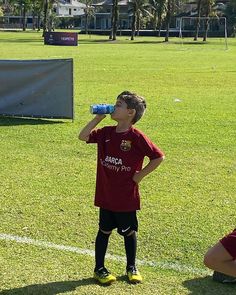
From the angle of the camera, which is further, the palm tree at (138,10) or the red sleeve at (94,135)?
the palm tree at (138,10)

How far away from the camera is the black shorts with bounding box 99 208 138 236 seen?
4379mm

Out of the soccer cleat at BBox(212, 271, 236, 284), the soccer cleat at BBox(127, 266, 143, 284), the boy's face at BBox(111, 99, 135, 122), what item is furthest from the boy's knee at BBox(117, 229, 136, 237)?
the boy's face at BBox(111, 99, 135, 122)

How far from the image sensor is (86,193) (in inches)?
267

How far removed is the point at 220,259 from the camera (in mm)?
3611

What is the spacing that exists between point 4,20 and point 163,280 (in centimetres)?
14737

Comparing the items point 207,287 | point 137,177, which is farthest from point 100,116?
point 207,287

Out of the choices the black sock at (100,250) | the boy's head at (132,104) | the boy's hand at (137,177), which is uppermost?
the boy's head at (132,104)

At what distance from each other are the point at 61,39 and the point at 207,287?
50.7 m

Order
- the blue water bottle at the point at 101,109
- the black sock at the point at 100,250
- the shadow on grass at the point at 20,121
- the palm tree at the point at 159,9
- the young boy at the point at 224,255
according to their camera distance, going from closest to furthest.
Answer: the young boy at the point at 224,255
the blue water bottle at the point at 101,109
the black sock at the point at 100,250
the shadow on grass at the point at 20,121
the palm tree at the point at 159,9

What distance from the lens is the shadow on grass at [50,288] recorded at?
427 centimetres

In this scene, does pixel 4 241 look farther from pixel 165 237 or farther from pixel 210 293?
pixel 210 293

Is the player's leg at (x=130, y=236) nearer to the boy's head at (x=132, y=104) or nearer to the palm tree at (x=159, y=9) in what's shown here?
the boy's head at (x=132, y=104)

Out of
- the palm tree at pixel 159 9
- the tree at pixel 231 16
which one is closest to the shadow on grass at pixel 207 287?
the palm tree at pixel 159 9

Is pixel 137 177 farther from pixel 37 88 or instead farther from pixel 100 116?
pixel 37 88
